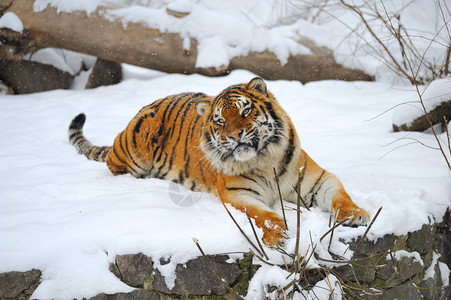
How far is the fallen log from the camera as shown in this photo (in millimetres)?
6590

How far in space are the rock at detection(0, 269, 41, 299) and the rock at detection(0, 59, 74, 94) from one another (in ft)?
17.1

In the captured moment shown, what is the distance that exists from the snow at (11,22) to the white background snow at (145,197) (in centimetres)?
129

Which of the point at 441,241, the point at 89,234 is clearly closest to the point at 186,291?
the point at 89,234

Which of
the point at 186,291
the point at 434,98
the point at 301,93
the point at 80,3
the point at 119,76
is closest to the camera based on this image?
the point at 186,291

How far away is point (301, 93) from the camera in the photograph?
6.26m

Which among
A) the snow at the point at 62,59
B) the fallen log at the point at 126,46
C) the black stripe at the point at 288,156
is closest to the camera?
the black stripe at the point at 288,156

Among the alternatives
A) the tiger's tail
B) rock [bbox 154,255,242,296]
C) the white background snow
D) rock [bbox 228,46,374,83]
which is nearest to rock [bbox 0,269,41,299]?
the white background snow

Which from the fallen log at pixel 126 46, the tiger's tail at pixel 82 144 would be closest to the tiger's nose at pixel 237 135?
the tiger's tail at pixel 82 144

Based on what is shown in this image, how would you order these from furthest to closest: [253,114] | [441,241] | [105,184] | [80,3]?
[80,3] → [105,184] → [441,241] → [253,114]

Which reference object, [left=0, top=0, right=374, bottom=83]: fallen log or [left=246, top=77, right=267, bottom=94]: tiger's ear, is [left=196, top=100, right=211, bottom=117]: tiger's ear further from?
[left=0, top=0, right=374, bottom=83]: fallen log

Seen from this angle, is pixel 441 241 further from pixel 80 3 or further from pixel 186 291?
pixel 80 3

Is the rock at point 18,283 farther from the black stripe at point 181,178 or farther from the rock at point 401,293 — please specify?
the rock at point 401,293

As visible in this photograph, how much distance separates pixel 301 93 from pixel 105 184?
357 cm

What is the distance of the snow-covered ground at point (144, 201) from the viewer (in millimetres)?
2449
